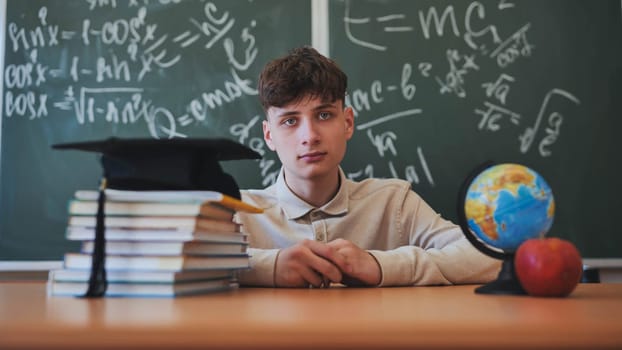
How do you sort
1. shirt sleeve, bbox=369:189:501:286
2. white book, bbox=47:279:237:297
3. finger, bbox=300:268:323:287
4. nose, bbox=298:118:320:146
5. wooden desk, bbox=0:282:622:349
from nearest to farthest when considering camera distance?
wooden desk, bbox=0:282:622:349 < white book, bbox=47:279:237:297 < finger, bbox=300:268:323:287 < shirt sleeve, bbox=369:189:501:286 < nose, bbox=298:118:320:146

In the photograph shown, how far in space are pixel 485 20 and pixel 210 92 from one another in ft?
3.82

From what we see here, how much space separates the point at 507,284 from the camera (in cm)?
99

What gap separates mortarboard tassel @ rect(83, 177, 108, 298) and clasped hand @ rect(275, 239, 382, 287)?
40 centimetres

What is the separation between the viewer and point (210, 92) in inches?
97.4

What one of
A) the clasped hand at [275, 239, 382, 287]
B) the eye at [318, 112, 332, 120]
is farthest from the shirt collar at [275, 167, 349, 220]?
the clasped hand at [275, 239, 382, 287]

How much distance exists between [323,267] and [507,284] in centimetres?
37

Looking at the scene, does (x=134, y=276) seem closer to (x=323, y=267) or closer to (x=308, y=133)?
(x=323, y=267)

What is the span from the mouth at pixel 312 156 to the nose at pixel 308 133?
0.04 m

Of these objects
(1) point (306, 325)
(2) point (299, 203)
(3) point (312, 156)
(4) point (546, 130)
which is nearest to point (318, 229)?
(2) point (299, 203)

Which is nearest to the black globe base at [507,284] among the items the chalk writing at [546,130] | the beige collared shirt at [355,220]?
the beige collared shirt at [355,220]

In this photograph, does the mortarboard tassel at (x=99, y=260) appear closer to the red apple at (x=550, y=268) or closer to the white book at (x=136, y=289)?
the white book at (x=136, y=289)

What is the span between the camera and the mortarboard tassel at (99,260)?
2.93ft

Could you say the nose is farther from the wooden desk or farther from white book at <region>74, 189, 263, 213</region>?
the wooden desk

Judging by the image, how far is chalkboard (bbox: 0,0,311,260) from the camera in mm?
2438
